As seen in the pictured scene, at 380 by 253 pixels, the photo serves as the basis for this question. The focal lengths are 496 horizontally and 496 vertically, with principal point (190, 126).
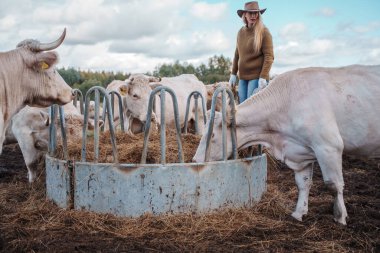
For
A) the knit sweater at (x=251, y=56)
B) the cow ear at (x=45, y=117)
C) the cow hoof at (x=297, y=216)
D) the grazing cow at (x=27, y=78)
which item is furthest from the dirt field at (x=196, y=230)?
the knit sweater at (x=251, y=56)

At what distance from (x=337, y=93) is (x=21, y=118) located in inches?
198

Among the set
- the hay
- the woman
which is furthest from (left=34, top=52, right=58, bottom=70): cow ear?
the woman

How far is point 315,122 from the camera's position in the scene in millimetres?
5219

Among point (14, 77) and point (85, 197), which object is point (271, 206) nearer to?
point (85, 197)

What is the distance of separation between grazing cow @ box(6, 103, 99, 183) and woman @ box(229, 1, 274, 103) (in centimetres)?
253

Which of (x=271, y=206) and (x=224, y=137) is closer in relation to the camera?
(x=224, y=137)

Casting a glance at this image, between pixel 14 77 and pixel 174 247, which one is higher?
pixel 14 77

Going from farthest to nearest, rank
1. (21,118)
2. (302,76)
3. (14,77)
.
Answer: (21,118), (302,76), (14,77)

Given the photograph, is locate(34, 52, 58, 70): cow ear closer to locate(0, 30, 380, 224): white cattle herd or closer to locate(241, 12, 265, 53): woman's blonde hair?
locate(0, 30, 380, 224): white cattle herd

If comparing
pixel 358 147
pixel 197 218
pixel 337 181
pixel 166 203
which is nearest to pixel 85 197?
pixel 166 203

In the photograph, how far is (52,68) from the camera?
530cm

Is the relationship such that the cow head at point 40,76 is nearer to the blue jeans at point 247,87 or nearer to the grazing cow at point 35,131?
the grazing cow at point 35,131

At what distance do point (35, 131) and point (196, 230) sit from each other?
393 cm

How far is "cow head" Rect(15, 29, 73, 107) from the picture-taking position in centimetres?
519
